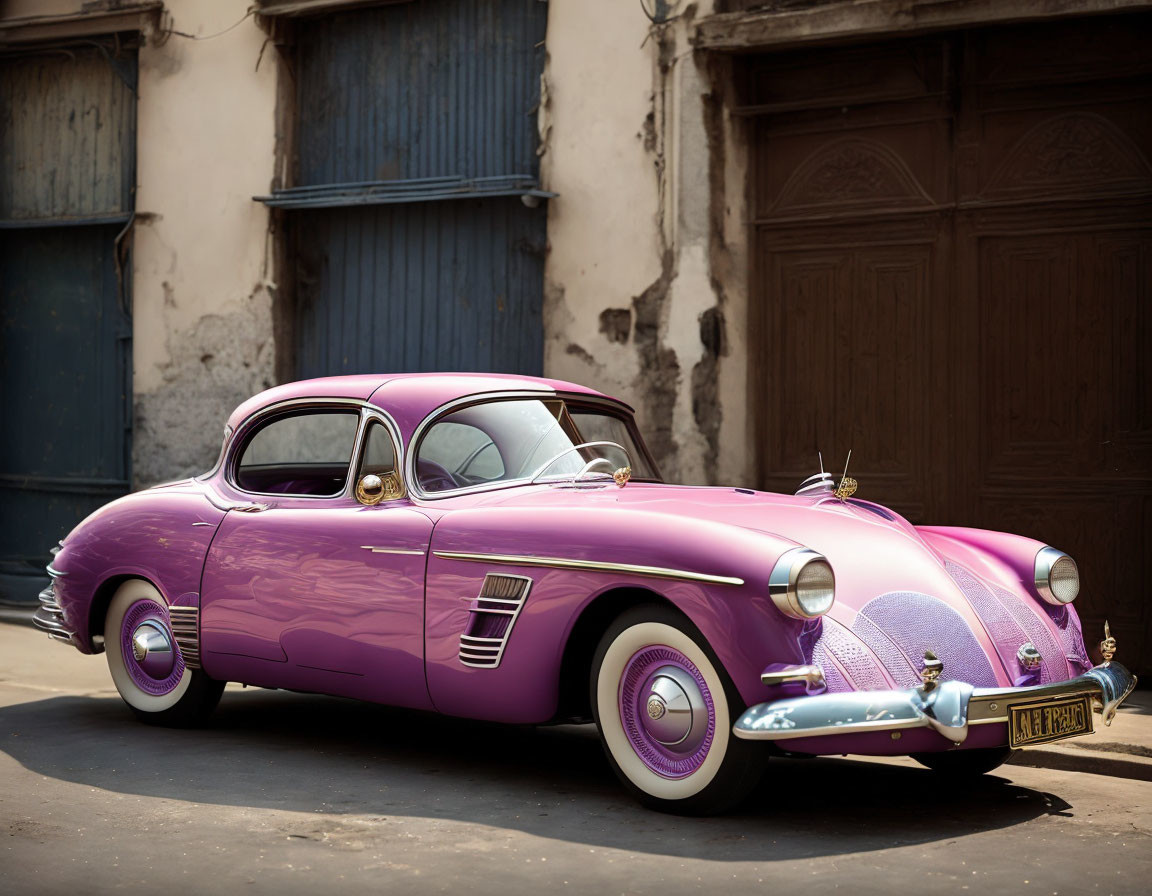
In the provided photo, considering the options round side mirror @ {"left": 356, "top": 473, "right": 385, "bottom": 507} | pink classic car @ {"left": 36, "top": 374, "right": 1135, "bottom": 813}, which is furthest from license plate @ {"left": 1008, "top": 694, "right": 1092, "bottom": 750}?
round side mirror @ {"left": 356, "top": 473, "right": 385, "bottom": 507}

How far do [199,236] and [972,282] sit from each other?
595cm

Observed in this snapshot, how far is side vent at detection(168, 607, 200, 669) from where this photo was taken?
22.0 ft

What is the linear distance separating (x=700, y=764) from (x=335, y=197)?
23.7 ft

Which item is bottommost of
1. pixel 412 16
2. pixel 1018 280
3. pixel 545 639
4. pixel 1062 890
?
pixel 1062 890

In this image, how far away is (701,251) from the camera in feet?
32.3

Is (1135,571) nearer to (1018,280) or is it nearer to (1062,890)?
(1018,280)

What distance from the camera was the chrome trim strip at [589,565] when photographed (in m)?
4.95

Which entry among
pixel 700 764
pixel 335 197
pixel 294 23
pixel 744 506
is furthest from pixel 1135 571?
pixel 294 23

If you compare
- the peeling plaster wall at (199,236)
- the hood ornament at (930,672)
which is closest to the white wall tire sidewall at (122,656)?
the hood ornament at (930,672)

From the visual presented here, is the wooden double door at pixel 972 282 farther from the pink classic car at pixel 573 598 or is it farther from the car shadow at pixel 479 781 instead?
the car shadow at pixel 479 781

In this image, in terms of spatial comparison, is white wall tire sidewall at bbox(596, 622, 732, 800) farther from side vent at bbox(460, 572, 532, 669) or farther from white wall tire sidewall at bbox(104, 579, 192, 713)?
white wall tire sidewall at bbox(104, 579, 192, 713)

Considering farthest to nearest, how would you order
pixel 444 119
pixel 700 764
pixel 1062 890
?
pixel 444 119 < pixel 700 764 < pixel 1062 890

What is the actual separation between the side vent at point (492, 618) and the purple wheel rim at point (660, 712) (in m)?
0.52

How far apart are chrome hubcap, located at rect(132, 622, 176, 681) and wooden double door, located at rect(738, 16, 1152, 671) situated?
425 centimetres
